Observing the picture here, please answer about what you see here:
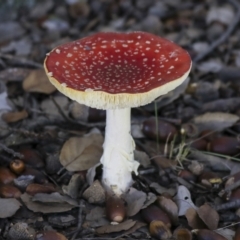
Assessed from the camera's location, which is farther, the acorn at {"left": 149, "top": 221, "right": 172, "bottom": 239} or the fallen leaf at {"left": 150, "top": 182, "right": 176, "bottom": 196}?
the fallen leaf at {"left": 150, "top": 182, "right": 176, "bottom": 196}

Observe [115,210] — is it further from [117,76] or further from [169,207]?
[117,76]

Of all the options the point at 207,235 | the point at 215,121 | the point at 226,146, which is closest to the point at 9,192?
the point at 207,235

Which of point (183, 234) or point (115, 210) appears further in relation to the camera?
point (115, 210)

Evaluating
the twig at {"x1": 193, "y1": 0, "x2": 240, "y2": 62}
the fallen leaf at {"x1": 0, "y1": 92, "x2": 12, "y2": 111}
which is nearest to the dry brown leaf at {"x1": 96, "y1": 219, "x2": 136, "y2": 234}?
the fallen leaf at {"x1": 0, "y1": 92, "x2": 12, "y2": 111}

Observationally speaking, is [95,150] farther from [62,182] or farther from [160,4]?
[160,4]

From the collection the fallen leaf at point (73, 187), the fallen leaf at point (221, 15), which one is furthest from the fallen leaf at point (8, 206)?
the fallen leaf at point (221, 15)

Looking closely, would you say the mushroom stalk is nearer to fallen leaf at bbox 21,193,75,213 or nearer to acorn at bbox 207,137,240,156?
fallen leaf at bbox 21,193,75,213

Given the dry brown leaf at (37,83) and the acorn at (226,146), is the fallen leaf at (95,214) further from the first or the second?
the dry brown leaf at (37,83)
